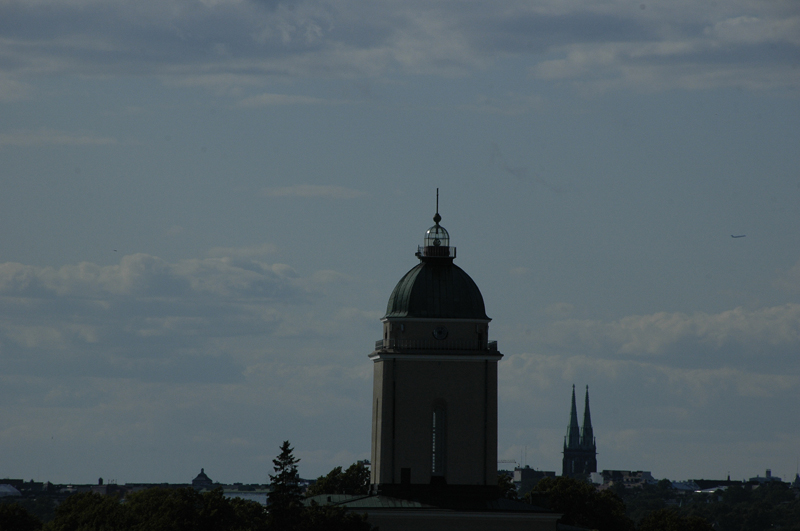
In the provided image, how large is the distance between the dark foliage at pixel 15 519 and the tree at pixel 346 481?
20840 mm

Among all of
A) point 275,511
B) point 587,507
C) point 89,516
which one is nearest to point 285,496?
point 275,511

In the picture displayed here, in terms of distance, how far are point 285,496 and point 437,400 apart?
35.2ft

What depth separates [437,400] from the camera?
8294cm

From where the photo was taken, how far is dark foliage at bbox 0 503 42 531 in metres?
101

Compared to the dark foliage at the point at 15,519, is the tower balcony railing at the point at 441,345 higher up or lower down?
higher up

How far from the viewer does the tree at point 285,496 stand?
7538 centimetres

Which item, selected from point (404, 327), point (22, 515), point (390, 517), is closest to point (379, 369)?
point (404, 327)

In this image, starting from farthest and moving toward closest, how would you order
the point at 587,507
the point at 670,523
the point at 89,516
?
1. the point at 587,507
2. the point at 670,523
3. the point at 89,516

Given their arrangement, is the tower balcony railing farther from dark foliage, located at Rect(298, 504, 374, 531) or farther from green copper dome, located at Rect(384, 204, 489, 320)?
dark foliage, located at Rect(298, 504, 374, 531)

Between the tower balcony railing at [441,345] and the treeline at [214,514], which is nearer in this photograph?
the treeline at [214,514]

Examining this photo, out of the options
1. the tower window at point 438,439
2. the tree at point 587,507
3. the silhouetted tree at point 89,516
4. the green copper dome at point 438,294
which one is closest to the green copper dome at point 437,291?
the green copper dome at point 438,294

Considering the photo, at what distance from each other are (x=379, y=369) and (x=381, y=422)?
3.26m

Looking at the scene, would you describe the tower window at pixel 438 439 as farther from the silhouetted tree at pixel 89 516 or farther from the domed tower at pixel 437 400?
the silhouetted tree at pixel 89 516

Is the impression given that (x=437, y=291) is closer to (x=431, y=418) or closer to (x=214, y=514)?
(x=431, y=418)
